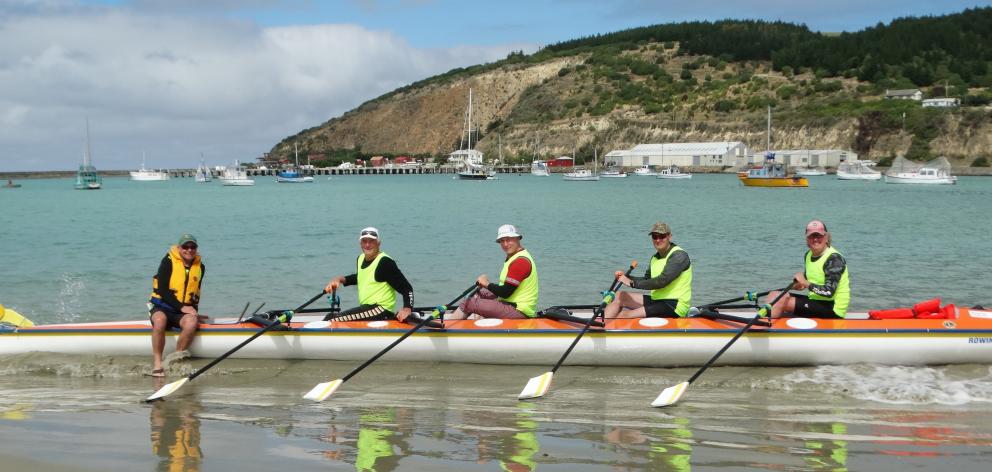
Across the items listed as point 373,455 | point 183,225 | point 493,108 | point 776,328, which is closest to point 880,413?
point 776,328

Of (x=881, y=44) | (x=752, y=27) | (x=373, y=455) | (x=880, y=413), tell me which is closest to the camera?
(x=373, y=455)

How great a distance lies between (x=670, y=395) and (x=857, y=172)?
324ft

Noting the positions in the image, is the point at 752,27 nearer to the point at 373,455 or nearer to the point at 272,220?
the point at 272,220

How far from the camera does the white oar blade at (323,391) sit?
9000 mm

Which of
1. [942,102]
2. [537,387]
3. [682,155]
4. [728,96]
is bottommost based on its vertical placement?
[537,387]

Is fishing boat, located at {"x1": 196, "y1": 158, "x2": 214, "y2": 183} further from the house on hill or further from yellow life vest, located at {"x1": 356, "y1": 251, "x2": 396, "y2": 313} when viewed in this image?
yellow life vest, located at {"x1": 356, "y1": 251, "x2": 396, "y2": 313}

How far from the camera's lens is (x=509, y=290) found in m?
10.5

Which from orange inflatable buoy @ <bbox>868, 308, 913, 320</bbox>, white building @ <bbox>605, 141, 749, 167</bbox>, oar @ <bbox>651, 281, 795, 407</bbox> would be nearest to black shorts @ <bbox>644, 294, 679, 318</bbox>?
oar @ <bbox>651, 281, 795, 407</bbox>

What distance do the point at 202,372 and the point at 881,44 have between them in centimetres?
16710

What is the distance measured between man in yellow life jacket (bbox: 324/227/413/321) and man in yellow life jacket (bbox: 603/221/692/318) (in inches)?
97.5

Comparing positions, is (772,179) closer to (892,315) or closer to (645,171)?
(645,171)

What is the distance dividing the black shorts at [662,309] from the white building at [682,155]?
381 ft

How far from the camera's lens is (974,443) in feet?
23.9

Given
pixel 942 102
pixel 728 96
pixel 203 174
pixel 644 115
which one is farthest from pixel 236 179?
pixel 942 102
